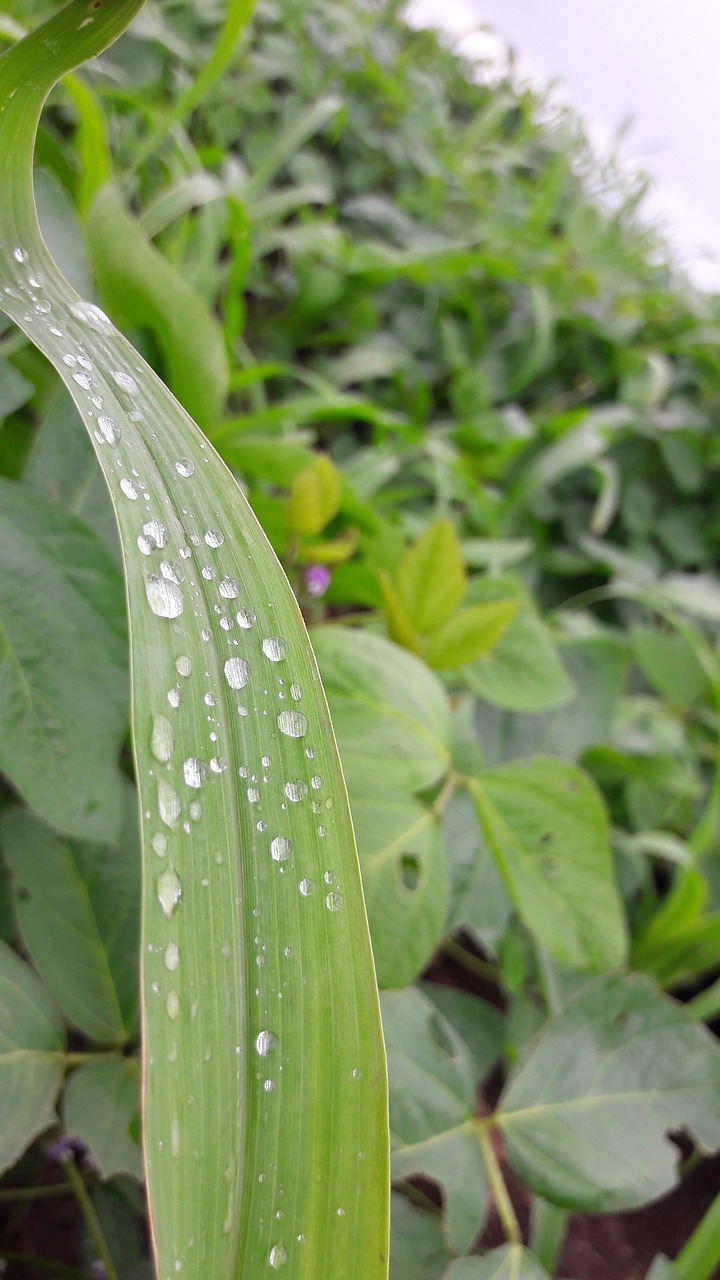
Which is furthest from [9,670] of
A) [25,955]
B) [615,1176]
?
[615,1176]

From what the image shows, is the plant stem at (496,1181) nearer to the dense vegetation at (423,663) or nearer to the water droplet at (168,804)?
the dense vegetation at (423,663)

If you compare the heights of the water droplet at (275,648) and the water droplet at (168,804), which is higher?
the water droplet at (275,648)

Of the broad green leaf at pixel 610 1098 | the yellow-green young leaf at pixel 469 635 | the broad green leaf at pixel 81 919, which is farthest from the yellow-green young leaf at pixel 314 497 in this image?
the broad green leaf at pixel 610 1098

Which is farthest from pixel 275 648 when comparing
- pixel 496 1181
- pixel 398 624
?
pixel 496 1181

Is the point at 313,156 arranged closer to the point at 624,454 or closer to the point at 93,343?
the point at 624,454

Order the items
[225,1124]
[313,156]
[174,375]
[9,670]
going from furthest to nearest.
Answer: [313,156]
[174,375]
[9,670]
[225,1124]
